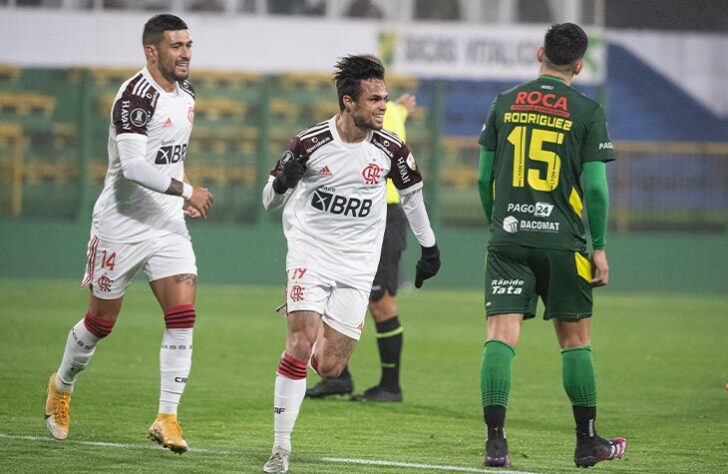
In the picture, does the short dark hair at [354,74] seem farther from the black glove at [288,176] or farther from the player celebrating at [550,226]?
the player celebrating at [550,226]

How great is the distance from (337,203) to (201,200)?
2.48ft

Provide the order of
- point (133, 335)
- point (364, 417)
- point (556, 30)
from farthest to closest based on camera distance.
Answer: point (133, 335), point (364, 417), point (556, 30)

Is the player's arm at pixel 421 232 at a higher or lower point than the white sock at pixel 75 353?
higher

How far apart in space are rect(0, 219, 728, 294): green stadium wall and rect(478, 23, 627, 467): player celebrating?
1416 centimetres

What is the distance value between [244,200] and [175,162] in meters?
14.6

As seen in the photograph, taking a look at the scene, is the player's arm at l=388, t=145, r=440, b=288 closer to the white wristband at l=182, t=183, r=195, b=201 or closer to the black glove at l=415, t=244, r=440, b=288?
the black glove at l=415, t=244, r=440, b=288

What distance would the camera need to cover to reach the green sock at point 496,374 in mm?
6832

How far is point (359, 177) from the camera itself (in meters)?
6.96

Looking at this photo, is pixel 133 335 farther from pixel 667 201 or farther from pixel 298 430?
pixel 667 201

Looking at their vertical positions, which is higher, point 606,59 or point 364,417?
point 606,59

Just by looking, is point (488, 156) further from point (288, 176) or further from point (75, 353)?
point (75, 353)

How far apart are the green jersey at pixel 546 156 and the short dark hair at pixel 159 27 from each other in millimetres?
1883

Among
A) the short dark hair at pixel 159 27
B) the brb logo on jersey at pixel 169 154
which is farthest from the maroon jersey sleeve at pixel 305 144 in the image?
the short dark hair at pixel 159 27

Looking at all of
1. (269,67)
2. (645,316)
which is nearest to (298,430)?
(645,316)
